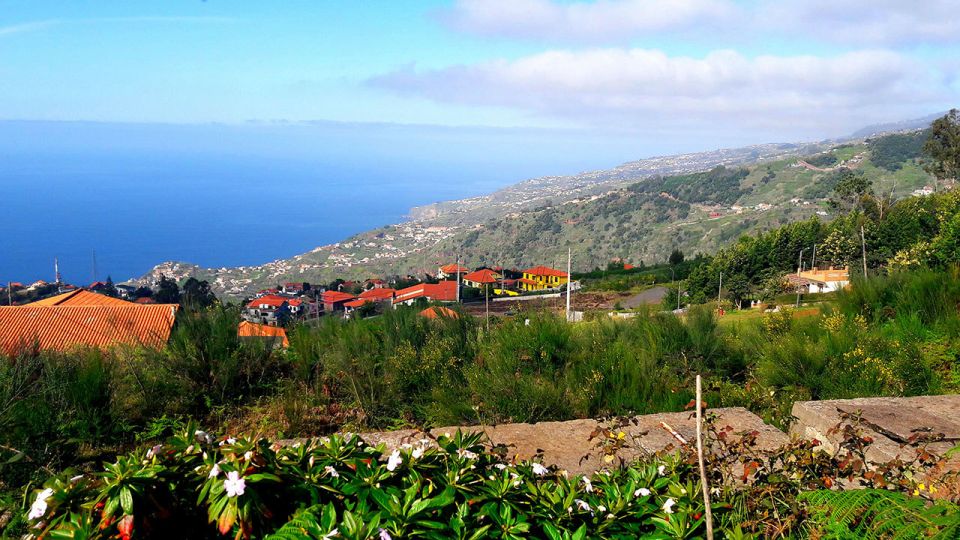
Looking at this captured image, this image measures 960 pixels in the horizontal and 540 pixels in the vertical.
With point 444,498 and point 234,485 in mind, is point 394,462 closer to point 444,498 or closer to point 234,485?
point 444,498

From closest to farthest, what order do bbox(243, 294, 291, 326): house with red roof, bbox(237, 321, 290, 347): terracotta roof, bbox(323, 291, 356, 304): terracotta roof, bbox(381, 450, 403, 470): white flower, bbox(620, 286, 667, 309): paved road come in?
bbox(381, 450, 403, 470): white flower
bbox(237, 321, 290, 347): terracotta roof
bbox(243, 294, 291, 326): house with red roof
bbox(620, 286, 667, 309): paved road
bbox(323, 291, 356, 304): terracotta roof

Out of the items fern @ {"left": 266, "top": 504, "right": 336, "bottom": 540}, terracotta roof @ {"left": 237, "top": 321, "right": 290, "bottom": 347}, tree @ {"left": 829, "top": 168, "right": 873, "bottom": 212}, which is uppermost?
fern @ {"left": 266, "top": 504, "right": 336, "bottom": 540}

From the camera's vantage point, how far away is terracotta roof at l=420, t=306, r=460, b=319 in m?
5.70

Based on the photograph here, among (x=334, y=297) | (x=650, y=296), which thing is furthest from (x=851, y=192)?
(x=334, y=297)

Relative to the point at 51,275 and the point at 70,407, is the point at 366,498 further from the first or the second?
the point at 51,275

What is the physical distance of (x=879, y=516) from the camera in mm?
1700

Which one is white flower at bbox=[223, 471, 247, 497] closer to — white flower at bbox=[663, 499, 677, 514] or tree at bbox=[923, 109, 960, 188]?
white flower at bbox=[663, 499, 677, 514]

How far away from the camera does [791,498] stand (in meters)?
2.00

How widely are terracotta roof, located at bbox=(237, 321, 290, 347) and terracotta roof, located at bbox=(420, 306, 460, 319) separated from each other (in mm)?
1170

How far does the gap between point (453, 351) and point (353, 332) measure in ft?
2.69

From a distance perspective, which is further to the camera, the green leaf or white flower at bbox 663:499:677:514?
white flower at bbox 663:499:677:514

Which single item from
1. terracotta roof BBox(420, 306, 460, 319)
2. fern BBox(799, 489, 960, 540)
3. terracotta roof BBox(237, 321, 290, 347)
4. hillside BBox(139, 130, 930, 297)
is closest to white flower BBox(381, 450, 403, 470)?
fern BBox(799, 489, 960, 540)

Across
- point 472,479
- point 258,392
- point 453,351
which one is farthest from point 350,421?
point 472,479

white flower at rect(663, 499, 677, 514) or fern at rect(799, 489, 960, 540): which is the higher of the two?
fern at rect(799, 489, 960, 540)
